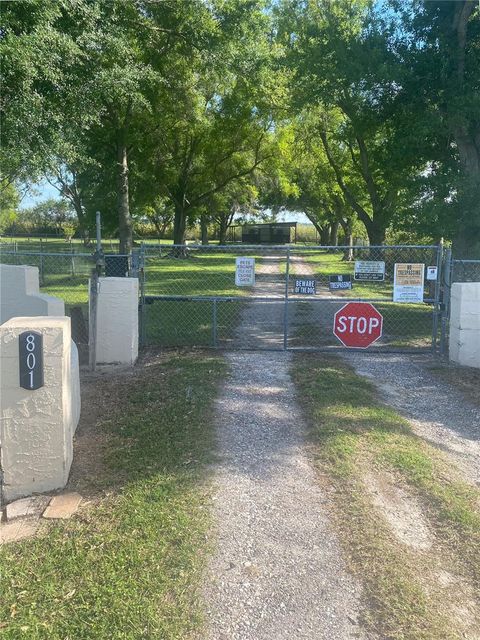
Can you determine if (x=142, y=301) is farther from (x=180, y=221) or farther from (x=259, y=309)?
(x=180, y=221)

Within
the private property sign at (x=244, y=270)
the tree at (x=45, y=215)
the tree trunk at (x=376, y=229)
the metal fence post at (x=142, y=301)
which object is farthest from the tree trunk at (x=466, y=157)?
the tree at (x=45, y=215)

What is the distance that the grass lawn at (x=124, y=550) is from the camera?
276cm

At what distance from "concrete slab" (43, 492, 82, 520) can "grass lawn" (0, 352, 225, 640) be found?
0.07m

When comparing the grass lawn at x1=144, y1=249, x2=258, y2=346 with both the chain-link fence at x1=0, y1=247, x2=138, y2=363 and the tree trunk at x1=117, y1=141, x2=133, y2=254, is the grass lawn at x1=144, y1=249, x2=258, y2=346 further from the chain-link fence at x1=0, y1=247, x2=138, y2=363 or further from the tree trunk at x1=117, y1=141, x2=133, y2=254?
the tree trunk at x1=117, y1=141, x2=133, y2=254

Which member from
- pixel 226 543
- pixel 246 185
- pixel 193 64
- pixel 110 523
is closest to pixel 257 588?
pixel 226 543

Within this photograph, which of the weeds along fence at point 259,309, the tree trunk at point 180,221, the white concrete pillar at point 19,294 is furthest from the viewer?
the tree trunk at point 180,221

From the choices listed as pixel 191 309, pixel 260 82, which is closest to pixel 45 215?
pixel 260 82

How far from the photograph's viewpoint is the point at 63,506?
12.7 feet

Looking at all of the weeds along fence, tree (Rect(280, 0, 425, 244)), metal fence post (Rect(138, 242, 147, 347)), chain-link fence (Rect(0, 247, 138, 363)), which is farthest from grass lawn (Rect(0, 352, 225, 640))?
tree (Rect(280, 0, 425, 244))

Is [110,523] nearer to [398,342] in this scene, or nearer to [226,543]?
[226,543]

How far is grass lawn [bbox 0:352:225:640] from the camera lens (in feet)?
9.05

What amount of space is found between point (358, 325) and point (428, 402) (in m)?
2.45

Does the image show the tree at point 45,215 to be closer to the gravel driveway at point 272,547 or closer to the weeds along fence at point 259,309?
the weeds along fence at point 259,309

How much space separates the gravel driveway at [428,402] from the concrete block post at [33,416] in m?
3.23
